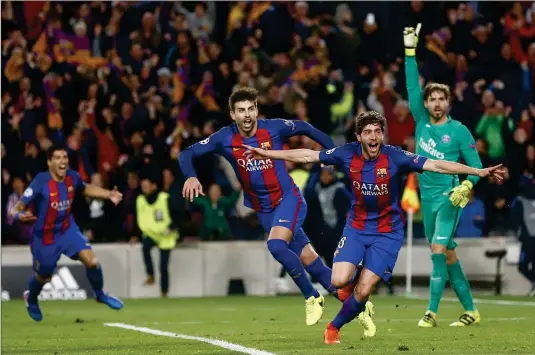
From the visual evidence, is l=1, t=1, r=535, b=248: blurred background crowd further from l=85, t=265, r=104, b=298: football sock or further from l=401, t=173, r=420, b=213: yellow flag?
l=85, t=265, r=104, b=298: football sock

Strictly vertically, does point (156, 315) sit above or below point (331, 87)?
below

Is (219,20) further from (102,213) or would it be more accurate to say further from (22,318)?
(22,318)

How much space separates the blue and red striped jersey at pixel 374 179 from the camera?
970cm

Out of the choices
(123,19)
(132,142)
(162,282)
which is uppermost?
(123,19)

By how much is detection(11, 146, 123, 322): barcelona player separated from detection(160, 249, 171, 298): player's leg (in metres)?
4.74

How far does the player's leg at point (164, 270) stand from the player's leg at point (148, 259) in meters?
0.16

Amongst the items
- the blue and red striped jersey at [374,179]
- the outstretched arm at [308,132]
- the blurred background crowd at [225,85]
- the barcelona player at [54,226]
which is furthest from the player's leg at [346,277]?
the blurred background crowd at [225,85]

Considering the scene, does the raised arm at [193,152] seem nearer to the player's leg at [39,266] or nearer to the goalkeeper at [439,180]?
the goalkeeper at [439,180]

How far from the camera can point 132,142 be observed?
1947 centimetres

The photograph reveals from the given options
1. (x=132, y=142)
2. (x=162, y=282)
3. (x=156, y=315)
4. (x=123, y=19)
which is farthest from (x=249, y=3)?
(x=156, y=315)

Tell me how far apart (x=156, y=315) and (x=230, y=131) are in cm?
417

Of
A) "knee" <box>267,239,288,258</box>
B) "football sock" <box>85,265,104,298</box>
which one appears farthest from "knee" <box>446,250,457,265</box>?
"football sock" <box>85,265,104,298</box>

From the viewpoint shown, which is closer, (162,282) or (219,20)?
(162,282)

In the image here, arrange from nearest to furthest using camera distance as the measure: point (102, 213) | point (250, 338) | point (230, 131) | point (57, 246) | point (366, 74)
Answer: point (250, 338) → point (230, 131) → point (57, 246) → point (102, 213) → point (366, 74)
